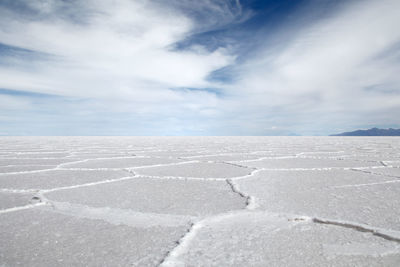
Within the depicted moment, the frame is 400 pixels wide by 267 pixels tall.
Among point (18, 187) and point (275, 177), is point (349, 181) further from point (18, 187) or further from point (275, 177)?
point (18, 187)

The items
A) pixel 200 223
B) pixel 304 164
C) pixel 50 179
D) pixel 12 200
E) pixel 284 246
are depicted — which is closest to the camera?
pixel 284 246

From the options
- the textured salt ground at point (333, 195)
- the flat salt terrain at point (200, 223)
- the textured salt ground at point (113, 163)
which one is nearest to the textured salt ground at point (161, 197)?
the flat salt terrain at point (200, 223)

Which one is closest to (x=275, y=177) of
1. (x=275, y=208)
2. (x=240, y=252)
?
(x=275, y=208)

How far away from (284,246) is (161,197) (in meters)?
0.66

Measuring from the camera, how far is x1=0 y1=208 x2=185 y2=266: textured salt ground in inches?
25.8

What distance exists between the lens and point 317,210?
1020 millimetres

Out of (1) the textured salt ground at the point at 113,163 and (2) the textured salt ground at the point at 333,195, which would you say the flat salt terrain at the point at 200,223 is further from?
(1) the textured salt ground at the point at 113,163

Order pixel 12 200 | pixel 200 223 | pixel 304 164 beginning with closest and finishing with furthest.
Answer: pixel 200 223, pixel 12 200, pixel 304 164

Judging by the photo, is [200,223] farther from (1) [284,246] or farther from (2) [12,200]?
(2) [12,200]

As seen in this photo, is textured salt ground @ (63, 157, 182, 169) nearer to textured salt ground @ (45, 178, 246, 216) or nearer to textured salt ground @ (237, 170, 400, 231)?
textured salt ground @ (45, 178, 246, 216)

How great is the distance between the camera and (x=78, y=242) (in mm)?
757

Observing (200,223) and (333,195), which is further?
(333,195)

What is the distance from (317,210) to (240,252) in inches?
18.6

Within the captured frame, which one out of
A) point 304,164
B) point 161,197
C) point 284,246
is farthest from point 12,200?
point 304,164
